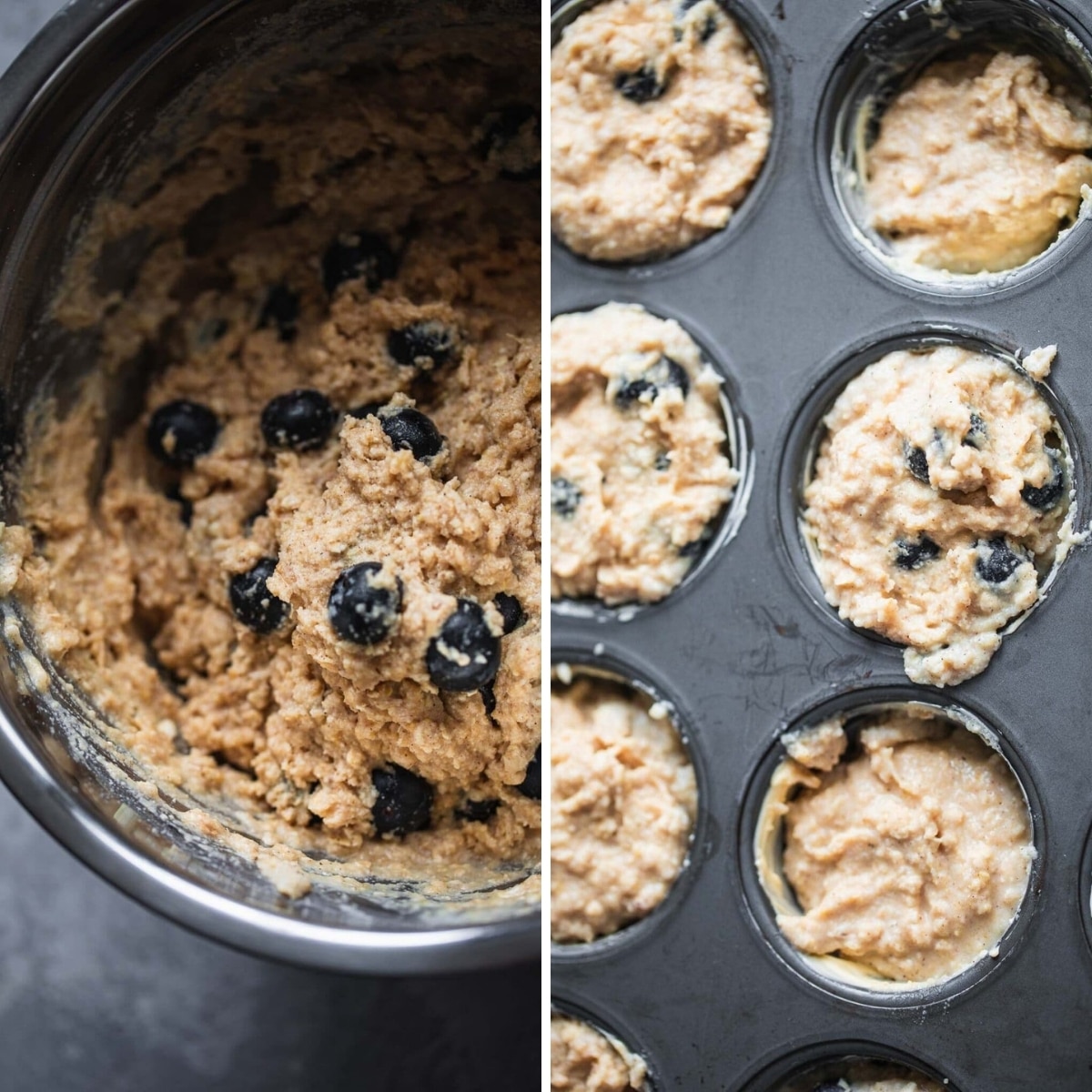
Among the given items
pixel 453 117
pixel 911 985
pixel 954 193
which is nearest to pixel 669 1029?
pixel 911 985

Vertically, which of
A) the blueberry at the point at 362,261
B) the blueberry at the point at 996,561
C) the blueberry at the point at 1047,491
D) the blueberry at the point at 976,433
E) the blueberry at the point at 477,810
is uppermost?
the blueberry at the point at 362,261

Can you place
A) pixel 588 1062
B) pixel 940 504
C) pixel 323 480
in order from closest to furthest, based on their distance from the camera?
pixel 940 504, pixel 588 1062, pixel 323 480

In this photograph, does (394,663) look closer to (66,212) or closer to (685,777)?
(685,777)

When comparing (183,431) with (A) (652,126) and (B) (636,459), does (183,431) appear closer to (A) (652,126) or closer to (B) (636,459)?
(B) (636,459)

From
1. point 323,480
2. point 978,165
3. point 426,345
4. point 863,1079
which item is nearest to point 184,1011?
point 323,480

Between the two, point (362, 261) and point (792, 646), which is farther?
point (362, 261)

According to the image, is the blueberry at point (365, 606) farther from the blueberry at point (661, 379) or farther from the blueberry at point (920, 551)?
the blueberry at point (920, 551)

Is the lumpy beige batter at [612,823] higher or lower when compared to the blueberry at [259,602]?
lower

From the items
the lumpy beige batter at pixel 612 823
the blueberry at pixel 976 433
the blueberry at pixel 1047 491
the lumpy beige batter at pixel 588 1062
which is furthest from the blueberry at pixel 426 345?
the lumpy beige batter at pixel 588 1062
